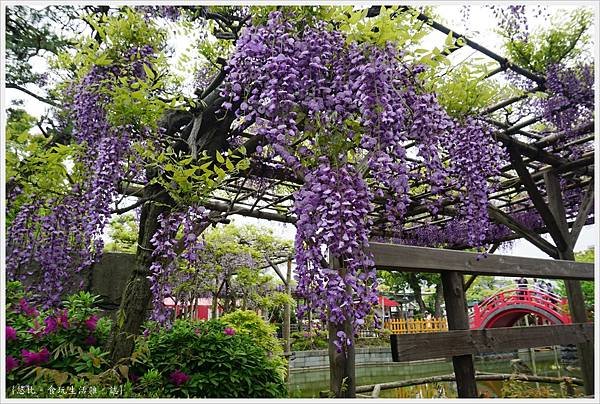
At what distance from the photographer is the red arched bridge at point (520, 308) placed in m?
9.98

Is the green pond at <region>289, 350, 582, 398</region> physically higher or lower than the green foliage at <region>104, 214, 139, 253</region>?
lower

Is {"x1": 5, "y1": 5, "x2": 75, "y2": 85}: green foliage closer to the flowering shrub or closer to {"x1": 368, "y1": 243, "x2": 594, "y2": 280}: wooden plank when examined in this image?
the flowering shrub

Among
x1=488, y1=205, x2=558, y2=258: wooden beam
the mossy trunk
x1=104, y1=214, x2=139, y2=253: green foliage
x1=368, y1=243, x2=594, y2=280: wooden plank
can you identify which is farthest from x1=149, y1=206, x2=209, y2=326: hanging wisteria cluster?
x1=104, y1=214, x2=139, y2=253: green foliage

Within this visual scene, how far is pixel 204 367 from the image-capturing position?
264cm

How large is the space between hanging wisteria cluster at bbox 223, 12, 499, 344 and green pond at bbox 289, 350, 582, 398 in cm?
542

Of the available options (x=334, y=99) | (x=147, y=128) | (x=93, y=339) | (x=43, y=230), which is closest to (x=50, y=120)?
(x=43, y=230)

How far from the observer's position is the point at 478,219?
2818mm

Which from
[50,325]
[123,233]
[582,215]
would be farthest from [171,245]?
[123,233]

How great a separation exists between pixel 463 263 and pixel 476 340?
1.15ft

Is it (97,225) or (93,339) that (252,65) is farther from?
(93,339)

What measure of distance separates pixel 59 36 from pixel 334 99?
3.31 metres

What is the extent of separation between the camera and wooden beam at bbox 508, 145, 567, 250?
4473 mm

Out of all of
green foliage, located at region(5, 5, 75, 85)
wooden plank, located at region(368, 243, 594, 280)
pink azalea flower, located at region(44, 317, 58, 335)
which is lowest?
pink azalea flower, located at region(44, 317, 58, 335)

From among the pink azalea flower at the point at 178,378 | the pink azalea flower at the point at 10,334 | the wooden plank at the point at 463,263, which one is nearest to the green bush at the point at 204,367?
the pink azalea flower at the point at 178,378
